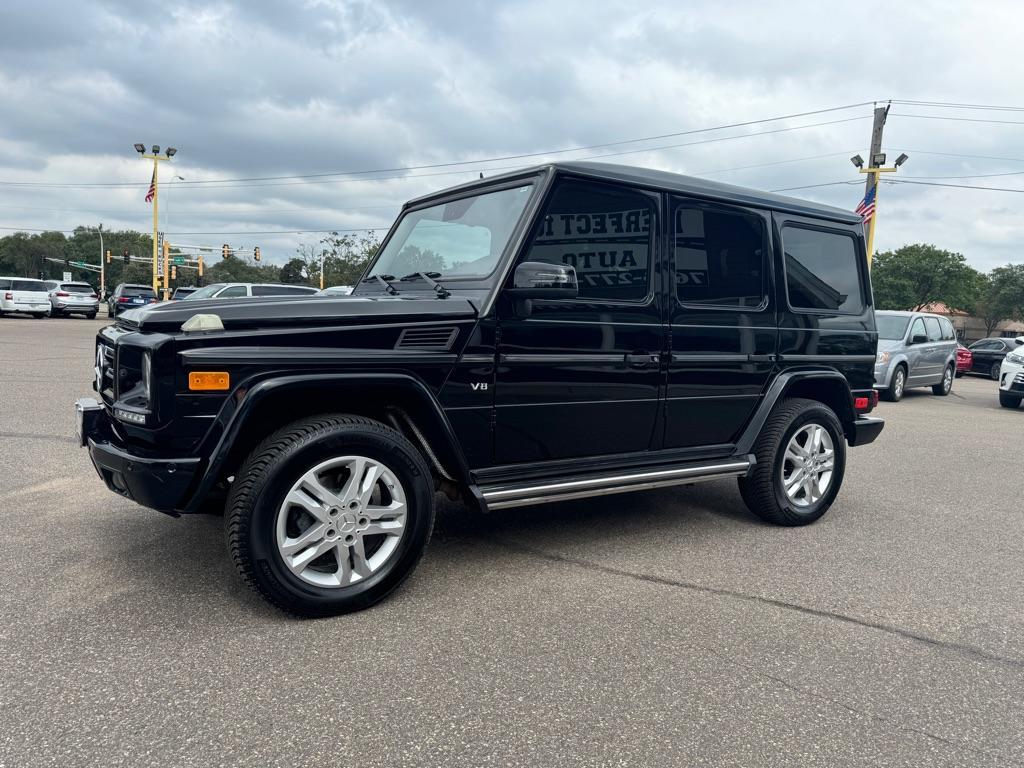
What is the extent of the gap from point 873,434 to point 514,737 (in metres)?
4.03

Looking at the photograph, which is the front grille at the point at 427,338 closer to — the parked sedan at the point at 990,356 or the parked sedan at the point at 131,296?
the parked sedan at the point at 990,356

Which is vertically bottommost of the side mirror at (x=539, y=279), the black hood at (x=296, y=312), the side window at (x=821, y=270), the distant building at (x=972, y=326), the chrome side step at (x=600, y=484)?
the chrome side step at (x=600, y=484)

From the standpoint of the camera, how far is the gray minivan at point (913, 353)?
13422 mm

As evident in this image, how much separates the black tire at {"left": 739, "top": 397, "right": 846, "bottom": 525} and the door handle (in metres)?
1.12

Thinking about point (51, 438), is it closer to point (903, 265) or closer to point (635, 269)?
point (635, 269)

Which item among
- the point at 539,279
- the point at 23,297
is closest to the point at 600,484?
the point at 539,279

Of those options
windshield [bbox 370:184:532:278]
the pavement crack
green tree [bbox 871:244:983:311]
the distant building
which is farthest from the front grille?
the distant building

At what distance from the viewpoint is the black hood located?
122 inches

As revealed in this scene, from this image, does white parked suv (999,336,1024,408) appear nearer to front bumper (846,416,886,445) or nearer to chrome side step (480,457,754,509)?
front bumper (846,416,886,445)

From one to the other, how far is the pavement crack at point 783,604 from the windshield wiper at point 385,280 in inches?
60.7

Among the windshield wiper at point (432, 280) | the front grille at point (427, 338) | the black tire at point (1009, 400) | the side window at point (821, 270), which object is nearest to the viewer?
the front grille at point (427, 338)

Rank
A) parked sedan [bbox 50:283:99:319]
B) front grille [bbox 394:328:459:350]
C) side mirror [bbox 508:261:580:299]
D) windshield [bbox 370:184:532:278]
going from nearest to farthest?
1. front grille [bbox 394:328:459:350]
2. side mirror [bbox 508:261:580:299]
3. windshield [bbox 370:184:532:278]
4. parked sedan [bbox 50:283:99:319]

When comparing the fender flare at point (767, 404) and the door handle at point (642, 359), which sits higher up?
the door handle at point (642, 359)

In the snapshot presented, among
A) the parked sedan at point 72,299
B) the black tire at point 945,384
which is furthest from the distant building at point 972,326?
the parked sedan at point 72,299
